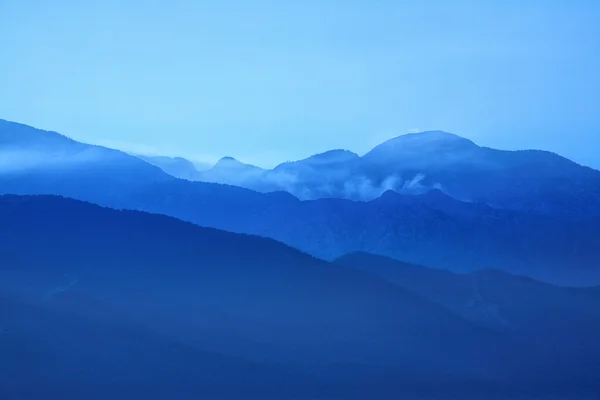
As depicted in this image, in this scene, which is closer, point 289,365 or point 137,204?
point 289,365

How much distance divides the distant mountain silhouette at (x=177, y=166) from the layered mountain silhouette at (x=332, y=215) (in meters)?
0.12

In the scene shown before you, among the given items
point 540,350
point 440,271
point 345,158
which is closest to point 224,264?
point 345,158

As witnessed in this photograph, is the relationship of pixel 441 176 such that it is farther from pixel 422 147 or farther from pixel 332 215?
pixel 332 215

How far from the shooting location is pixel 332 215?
44.8 feet

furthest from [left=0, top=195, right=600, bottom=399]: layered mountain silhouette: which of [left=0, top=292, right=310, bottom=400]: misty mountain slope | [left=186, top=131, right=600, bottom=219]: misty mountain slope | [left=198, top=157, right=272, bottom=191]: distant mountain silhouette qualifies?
[left=186, top=131, right=600, bottom=219]: misty mountain slope

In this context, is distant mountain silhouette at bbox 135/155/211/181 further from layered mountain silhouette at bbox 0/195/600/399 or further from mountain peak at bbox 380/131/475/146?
mountain peak at bbox 380/131/475/146

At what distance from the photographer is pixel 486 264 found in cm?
1360

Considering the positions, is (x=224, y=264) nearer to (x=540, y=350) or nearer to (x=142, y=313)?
(x=142, y=313)

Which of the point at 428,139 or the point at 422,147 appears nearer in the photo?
the point at 428,139

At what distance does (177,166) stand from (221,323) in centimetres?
303

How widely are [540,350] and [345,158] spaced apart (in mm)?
5027

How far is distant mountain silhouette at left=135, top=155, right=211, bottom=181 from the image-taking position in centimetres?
1296

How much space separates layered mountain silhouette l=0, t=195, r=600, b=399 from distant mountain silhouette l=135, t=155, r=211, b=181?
2.89 feet

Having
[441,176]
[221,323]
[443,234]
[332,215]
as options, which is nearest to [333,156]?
[332,215]
